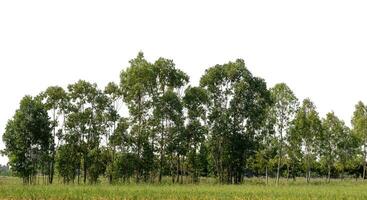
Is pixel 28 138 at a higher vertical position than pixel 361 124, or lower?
lower

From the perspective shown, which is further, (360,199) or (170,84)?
(170,84)

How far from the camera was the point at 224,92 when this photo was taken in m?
76.6

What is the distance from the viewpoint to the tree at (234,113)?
74.8 metres

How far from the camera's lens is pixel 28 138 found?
70500mm

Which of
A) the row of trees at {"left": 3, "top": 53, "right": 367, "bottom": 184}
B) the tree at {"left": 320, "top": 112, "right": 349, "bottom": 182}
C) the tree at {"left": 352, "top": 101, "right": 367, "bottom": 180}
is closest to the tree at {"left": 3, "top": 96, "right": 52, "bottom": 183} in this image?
the row of trees at {"left": 3, "top": 53, "right": 367, "bottom": 184}

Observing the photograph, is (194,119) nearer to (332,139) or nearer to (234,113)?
(234,113)

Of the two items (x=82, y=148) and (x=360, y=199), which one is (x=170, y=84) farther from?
(x=360, y=199)

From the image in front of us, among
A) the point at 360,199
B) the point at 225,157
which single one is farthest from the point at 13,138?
the point at 360,199

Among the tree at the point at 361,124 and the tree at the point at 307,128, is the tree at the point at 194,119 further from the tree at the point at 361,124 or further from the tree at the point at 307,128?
the tree at the point at 361,124

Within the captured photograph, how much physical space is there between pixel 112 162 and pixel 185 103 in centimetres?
1425

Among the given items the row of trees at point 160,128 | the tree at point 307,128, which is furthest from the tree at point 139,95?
the tree at point 307,128

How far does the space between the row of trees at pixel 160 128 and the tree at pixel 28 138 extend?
14cm

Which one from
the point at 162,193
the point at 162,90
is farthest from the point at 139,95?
the point at 162,193

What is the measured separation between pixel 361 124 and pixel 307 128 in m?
14.8
